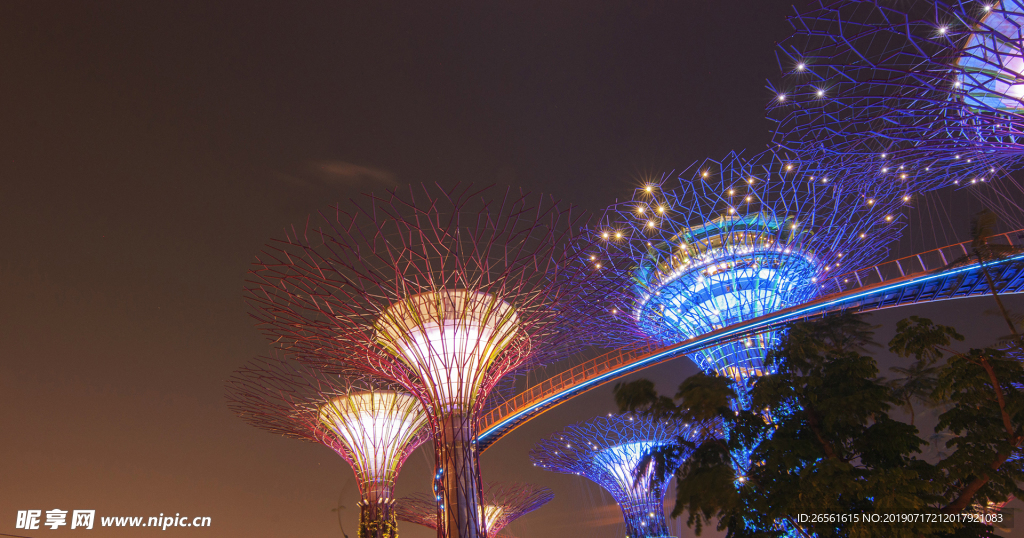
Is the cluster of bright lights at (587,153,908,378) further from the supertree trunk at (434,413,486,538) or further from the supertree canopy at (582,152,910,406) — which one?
the supertree trunk at (434,413,486,538)

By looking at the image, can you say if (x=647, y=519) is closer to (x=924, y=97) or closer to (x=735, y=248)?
(x=735, y=248)

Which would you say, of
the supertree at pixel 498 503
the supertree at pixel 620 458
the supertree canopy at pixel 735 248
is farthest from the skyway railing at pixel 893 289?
the supertree at pixel 498 503

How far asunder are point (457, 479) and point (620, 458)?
932 inches

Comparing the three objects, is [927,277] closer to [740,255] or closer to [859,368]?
[740,255]

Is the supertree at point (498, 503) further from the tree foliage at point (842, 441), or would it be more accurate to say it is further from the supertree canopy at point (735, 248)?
the tree foliage at point (842, 441)

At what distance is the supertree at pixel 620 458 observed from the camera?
36.2 meters

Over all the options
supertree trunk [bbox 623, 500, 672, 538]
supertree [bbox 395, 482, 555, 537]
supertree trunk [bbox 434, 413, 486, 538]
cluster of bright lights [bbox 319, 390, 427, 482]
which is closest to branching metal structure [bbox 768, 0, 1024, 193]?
supertree trunk [bbox 434, 413, 486, 538]

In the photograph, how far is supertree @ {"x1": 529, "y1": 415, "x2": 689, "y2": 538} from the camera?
36219mm

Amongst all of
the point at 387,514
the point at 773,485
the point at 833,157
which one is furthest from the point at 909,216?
the point at 387,514

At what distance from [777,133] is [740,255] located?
7.54 metres

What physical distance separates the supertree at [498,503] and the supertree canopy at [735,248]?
1094 inches

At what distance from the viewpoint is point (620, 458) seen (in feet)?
122

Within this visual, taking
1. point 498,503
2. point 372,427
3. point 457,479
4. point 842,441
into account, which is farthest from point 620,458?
point 842,441

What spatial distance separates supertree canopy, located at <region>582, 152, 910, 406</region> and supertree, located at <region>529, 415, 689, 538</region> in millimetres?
13723
